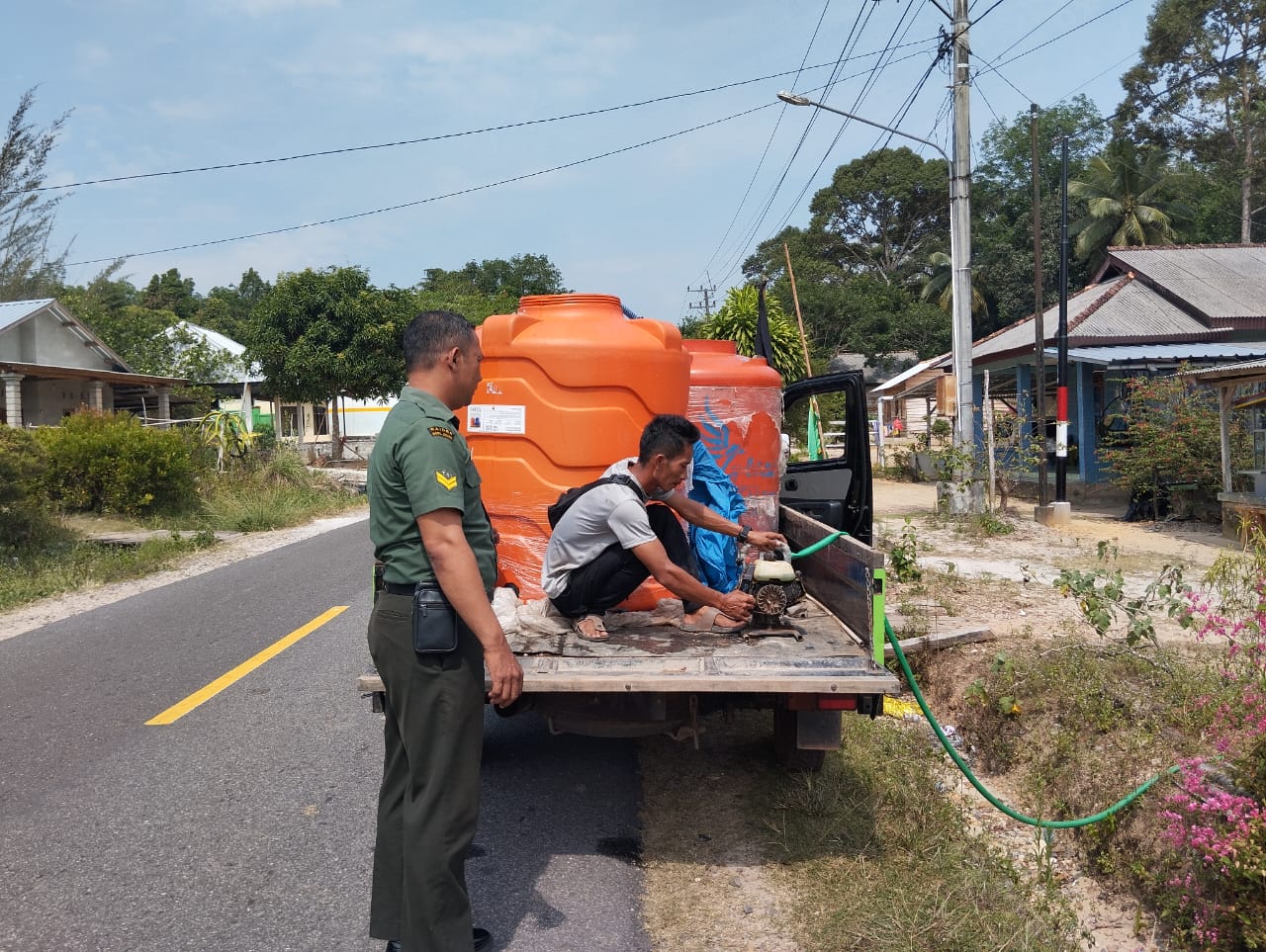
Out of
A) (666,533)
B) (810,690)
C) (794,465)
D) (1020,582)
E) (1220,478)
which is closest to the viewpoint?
(810,690)

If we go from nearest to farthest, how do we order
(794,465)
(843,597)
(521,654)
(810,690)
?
(810,690) → (521,654) → (843,597) → (794,465)

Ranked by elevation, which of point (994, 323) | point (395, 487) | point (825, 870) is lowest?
point (825, 870)

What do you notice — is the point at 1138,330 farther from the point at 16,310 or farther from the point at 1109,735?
the point at 16,310

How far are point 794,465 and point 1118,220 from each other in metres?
34.6

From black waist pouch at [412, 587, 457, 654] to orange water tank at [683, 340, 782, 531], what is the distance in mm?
3286

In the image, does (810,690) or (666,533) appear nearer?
(810,690)

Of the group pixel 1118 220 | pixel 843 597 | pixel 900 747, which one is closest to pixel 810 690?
pixel 843 597

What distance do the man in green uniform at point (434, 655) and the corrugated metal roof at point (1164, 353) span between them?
52.8 feet

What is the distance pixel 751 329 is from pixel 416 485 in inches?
678

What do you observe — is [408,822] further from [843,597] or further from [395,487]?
A: [843,597]

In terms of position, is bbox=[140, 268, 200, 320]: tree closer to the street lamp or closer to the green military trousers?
the street lamp

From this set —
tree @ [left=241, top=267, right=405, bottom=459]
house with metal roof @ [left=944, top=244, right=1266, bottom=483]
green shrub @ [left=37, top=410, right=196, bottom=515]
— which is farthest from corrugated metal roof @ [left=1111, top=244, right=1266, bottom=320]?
tree @ [left=241, top=267, right=405, bottom=459]

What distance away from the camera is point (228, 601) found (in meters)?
9.22

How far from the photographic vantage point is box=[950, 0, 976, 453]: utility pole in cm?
1401
